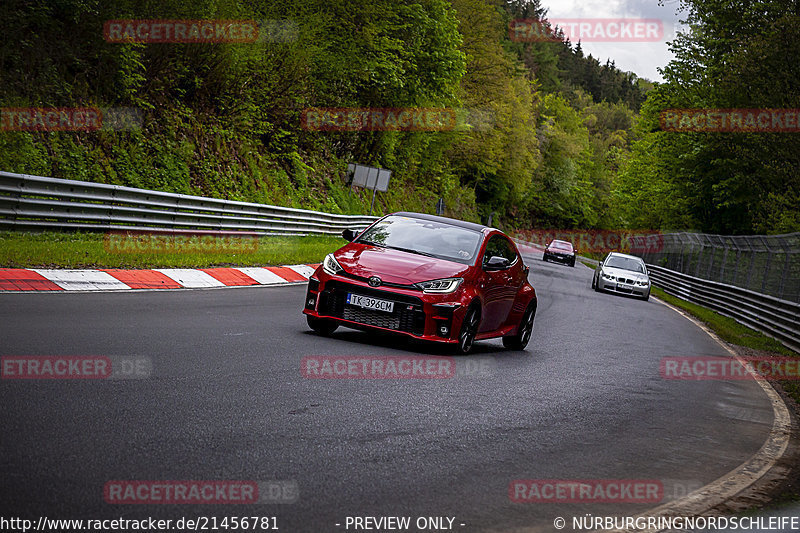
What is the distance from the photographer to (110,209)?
55.4 ft

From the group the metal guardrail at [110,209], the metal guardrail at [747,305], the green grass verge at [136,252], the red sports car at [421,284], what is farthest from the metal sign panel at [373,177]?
the red sports car at [421,284]

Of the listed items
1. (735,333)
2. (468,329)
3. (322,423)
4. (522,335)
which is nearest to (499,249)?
(522,335)

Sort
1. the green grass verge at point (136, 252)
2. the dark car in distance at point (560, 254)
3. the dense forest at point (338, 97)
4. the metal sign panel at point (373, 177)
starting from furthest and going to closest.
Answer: the dark car in distance at point (560, 254) → the metal sign panel at point (373, 177) → the dense forest at point (338, 97) → the green grass verge at point (136, 252)

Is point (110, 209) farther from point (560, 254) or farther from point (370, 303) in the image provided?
point (560, 254)

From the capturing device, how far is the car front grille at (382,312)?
9.55m

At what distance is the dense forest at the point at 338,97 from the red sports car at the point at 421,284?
10.2 metres

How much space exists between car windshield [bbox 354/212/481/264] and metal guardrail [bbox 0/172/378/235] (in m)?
6.78

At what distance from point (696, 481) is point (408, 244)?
5531 mm

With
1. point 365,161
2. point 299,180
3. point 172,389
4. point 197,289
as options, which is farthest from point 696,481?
point 365,161

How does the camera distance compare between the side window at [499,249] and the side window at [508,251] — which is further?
the side window at [508,251]

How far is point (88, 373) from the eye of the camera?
21.8 feet

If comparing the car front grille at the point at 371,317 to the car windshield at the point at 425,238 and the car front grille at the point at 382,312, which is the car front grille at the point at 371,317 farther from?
the car windshield at the point at 425,238

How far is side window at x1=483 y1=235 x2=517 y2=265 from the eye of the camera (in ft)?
36.0

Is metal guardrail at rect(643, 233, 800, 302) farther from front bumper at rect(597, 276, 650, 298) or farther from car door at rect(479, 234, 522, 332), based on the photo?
Answer: car door at rect(479, 234, 522, 332)
